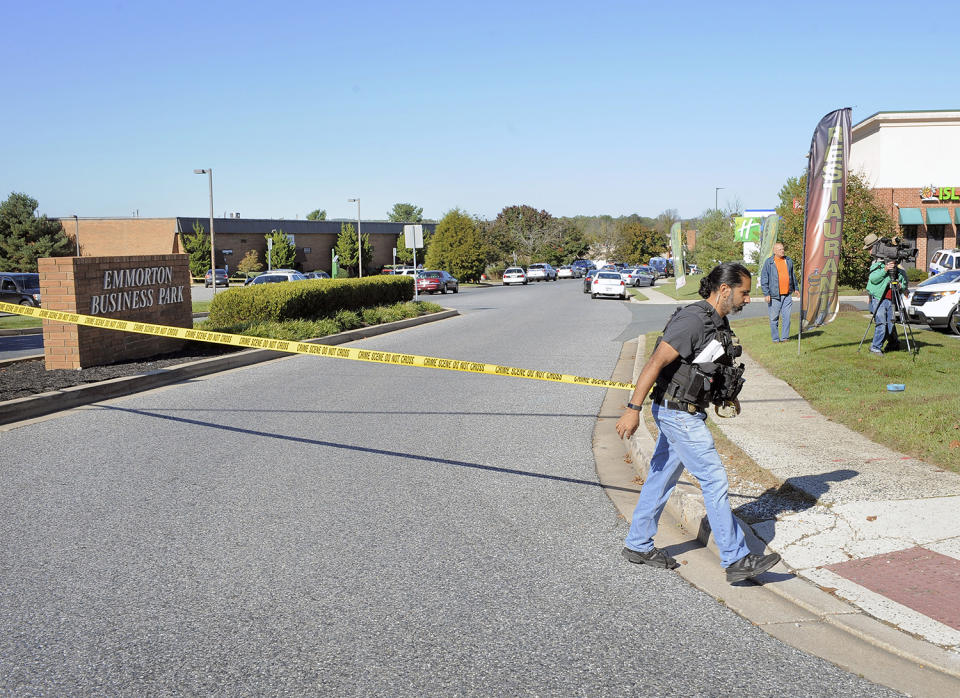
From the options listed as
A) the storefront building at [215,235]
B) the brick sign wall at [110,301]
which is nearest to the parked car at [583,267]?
the storefront building at [215,235]

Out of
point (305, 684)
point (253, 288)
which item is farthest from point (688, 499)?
point (253, 288)

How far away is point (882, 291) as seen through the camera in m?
13.5

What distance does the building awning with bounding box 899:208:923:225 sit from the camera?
45906 mm

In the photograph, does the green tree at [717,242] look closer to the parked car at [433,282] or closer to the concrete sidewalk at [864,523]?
the parked car at [433,282]

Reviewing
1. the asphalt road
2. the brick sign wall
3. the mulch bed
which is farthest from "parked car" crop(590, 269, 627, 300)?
the asphalt road

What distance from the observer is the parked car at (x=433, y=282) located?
48.9m

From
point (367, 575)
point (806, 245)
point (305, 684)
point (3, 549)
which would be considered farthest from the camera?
point (806, 245)

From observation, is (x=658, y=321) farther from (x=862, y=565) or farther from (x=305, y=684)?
(x=305, y=684)

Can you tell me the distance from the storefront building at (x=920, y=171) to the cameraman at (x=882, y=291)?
1401 inches

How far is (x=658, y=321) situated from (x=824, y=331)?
780cm

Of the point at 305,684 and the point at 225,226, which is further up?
the point at 225,226

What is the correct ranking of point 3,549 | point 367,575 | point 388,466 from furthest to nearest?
point 388,466
point 3,549
point 367,575

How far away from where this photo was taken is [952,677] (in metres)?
3.80

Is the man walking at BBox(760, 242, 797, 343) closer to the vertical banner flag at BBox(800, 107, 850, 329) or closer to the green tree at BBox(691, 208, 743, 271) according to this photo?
the vertical banner flag at BBox(800, 107, 850, 329)
